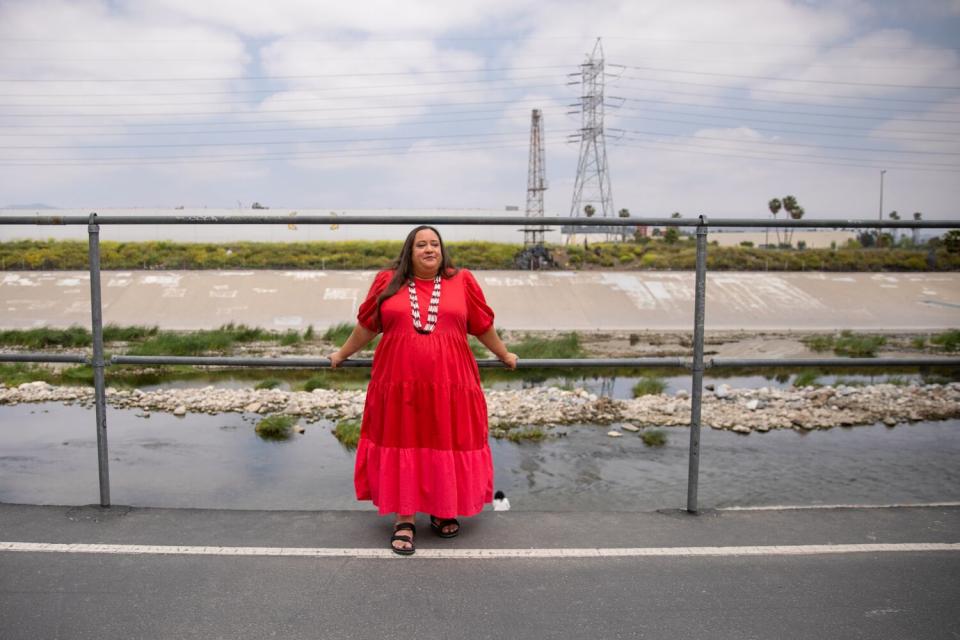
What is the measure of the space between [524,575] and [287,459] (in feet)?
20.6

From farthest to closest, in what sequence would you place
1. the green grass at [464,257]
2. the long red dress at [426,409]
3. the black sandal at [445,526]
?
the green grass at [464,257]
the black sandal at [445,526]
the long red dress at [426,409]

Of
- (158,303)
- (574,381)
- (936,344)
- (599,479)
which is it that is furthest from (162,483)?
(936,344)

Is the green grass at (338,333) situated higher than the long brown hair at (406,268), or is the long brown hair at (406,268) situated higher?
the long brown hair at (406,268)

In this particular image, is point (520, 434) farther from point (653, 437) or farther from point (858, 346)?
point (858, 346)

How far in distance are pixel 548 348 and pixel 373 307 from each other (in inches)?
563

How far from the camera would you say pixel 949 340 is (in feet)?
62.8

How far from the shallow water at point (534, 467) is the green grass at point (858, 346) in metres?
7.42

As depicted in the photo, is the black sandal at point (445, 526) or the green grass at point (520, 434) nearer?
the black sandal at point (445, 526)

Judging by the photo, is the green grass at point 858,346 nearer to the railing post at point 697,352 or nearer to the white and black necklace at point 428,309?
the railing post at point 697,352

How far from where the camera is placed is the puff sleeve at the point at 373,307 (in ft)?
13.1

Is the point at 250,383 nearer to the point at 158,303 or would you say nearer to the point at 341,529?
the point at 158,303

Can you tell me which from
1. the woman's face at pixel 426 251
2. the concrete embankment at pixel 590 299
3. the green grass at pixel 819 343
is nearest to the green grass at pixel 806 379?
the green grass at pixel 819 343

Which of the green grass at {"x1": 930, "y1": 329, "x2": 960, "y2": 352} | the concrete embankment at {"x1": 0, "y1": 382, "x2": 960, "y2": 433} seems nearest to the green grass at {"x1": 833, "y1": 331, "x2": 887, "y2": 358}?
the green grass at {"x1": 930, "y1": 329, "x2": 960, "y2": 352}

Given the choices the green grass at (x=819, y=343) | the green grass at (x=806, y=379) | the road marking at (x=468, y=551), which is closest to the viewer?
the road marking at (x=468, y=551)
